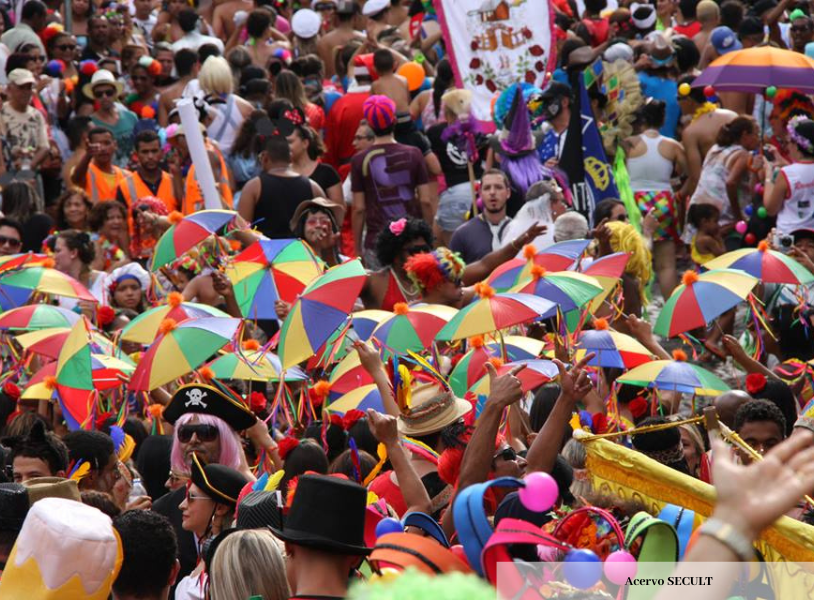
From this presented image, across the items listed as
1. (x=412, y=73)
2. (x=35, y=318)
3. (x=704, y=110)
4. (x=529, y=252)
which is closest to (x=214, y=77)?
(x=412, y=73)

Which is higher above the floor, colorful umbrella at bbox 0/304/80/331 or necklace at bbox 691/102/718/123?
colorful umbrella at bbox 0/304/80/331

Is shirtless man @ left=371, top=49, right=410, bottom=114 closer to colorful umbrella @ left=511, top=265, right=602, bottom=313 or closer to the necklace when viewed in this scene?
the necklace

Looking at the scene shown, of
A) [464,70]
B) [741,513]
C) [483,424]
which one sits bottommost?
[464,70]

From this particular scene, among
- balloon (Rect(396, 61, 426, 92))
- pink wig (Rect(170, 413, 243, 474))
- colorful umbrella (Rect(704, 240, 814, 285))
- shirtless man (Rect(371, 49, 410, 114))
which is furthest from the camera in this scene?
balloon (Rect(396, 61, 426, 92))

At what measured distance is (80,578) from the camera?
4023mm

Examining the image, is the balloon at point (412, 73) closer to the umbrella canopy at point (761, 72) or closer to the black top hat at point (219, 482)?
the umbrella canopy at point (761, 72)

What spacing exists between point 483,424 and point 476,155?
24.4ft

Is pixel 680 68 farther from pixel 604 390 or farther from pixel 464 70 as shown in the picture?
pixel 604 390

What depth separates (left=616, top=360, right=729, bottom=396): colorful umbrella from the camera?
7.54 metres

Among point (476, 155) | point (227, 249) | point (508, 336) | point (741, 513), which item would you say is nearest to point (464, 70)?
point (476, 155)

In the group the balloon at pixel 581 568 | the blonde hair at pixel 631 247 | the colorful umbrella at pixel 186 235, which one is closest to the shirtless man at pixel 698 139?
the blonde hair at pixel 631 247

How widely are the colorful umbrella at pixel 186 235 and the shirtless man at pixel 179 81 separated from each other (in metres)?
5.14

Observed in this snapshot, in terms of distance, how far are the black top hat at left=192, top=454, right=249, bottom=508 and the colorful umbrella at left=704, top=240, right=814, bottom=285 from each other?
4.13m

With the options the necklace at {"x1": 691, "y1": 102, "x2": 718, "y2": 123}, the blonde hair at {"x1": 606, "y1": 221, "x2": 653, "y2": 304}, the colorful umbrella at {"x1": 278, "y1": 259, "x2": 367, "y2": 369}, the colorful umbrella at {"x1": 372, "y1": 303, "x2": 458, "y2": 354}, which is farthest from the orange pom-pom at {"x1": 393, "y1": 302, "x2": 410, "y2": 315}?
the necklace at {"x1": 691, "y1": 102, "x2": 718, "y2": 123}
